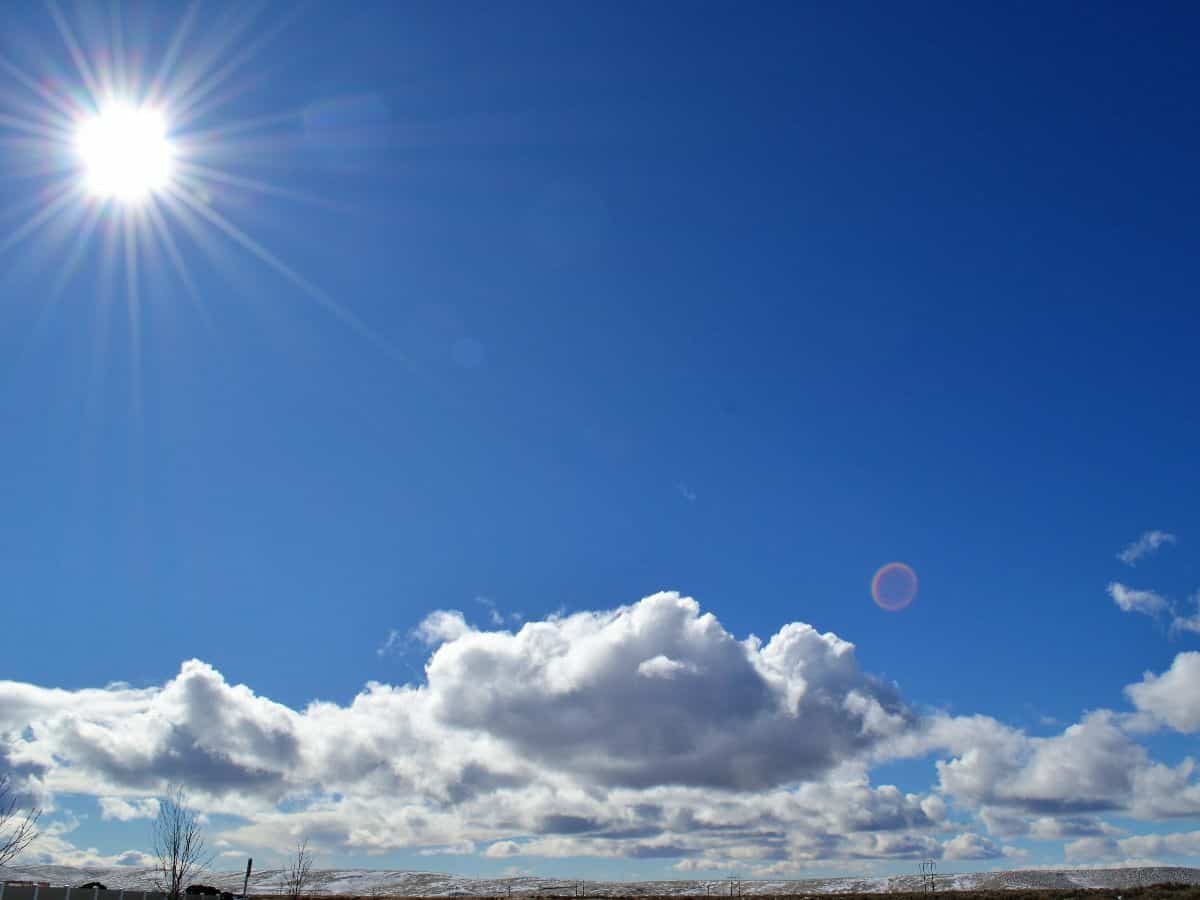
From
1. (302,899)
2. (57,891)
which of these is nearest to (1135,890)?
(57,891)

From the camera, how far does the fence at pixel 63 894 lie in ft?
209

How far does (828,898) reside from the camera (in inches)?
4894

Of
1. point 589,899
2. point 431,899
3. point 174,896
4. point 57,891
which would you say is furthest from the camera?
point 431,899

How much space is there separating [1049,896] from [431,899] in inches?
4420

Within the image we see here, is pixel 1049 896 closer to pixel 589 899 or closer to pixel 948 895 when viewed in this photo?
pixel 948 895

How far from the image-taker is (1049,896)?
108250 millimetres

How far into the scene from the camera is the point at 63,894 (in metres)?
68.2

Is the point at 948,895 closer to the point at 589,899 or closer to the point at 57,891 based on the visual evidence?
the point at 589,899

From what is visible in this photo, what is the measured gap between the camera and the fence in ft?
209

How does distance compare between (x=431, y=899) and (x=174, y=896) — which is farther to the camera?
(x=431, y=899)

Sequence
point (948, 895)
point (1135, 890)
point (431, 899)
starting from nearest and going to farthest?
point (1135, 890)
point (948, 895)
point (431, 899)

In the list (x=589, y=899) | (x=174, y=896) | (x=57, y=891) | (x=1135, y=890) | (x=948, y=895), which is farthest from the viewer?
(x=589, y=899)

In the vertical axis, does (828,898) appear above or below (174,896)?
below

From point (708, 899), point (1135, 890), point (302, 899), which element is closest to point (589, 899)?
point (708, 899)
